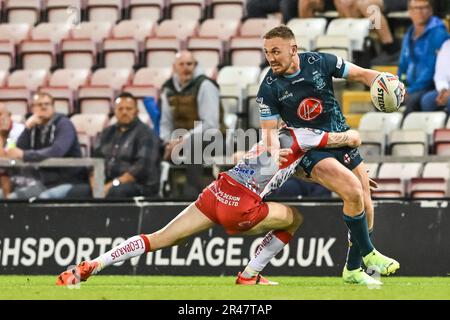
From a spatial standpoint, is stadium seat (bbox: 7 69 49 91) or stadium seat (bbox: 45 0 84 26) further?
stadium seat (bbox: 45 0 84 26)

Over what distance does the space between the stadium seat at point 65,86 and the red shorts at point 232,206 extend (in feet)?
26.8

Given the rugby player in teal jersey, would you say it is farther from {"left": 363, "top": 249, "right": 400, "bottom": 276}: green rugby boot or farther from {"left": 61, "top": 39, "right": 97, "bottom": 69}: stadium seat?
{"left": 61, "top": 39, "right": 97, "bottom": 69}: stadium seat

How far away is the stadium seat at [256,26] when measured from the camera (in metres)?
19.8

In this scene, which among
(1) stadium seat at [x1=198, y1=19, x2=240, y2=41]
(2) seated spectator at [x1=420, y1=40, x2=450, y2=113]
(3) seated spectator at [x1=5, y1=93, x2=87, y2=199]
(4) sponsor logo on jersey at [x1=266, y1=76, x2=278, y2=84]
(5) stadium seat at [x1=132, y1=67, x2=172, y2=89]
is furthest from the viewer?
(1) stadium seat at [x1=198, y1=19, x2=240, y2=41]

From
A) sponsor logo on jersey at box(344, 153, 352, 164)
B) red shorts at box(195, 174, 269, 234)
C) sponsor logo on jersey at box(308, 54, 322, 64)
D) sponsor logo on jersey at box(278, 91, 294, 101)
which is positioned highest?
sponsor logo on jersey at box(308, 54, 322, 64)

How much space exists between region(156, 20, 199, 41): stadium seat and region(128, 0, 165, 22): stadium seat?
59cm

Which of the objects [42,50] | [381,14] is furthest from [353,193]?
[42,50]

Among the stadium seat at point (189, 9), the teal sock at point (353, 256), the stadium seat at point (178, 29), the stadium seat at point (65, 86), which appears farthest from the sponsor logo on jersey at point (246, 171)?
the stadium seat at point (189, 9)

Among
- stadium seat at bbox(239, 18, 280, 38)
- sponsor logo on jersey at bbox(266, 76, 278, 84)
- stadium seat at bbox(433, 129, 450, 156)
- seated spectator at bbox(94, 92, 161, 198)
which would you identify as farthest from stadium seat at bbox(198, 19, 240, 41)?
sponsor logo on jersey at bbox(266, 76, 278, 84)

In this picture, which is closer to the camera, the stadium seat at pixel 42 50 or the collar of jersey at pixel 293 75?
the collar of jersey at pixel 293 75

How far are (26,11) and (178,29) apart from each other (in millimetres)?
2922

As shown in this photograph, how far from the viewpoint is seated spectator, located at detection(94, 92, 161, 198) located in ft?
51.7

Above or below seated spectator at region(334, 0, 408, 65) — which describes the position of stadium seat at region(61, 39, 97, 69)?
below

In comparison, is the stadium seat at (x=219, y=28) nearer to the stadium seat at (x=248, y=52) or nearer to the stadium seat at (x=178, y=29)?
the stadium seat at (x=178, y=29)
